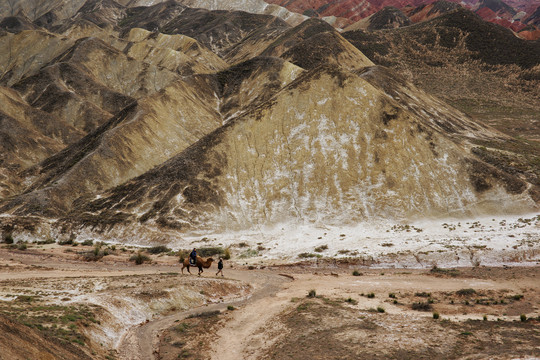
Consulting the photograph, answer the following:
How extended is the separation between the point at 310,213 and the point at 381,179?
9.60m

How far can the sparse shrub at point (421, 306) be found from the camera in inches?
1040

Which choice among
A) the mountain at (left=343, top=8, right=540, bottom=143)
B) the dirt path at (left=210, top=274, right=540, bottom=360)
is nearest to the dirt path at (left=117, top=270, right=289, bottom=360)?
the dirt path at (left=210, top=274, right=540, bottom=360)

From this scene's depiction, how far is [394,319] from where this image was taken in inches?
941

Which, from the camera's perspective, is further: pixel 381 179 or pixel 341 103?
pixel 341 103

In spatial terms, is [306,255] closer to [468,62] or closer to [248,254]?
[248,254]

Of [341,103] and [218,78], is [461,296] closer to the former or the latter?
[341,103]

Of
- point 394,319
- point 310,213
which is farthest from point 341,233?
point 394,319

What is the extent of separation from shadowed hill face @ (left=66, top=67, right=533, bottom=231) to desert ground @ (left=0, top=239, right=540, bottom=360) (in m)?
12.8

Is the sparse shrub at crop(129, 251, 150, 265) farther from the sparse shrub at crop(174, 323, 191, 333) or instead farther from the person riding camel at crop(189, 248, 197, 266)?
the sparse shrub at crop(174, 323, 191, 333)

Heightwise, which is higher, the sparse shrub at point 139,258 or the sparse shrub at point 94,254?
the sparse shrub at point 94,254

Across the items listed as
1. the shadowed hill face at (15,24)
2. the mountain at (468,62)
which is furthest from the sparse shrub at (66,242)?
the shadowed hill face at (15,24)

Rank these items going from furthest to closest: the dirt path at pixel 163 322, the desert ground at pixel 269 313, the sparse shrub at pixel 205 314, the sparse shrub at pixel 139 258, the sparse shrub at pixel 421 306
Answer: the sparse shrub at pixel 139 258, the sparse shrub at pixel 421 306, the sparse shrub at pixel 205 314, the dirt path at pixel 163 322, the desert ground at pixel 269 313

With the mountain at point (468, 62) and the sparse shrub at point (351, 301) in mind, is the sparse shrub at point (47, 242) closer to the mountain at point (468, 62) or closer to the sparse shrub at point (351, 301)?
the sparse shrub at point (351, 301)

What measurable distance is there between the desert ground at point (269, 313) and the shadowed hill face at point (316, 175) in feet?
41.9
